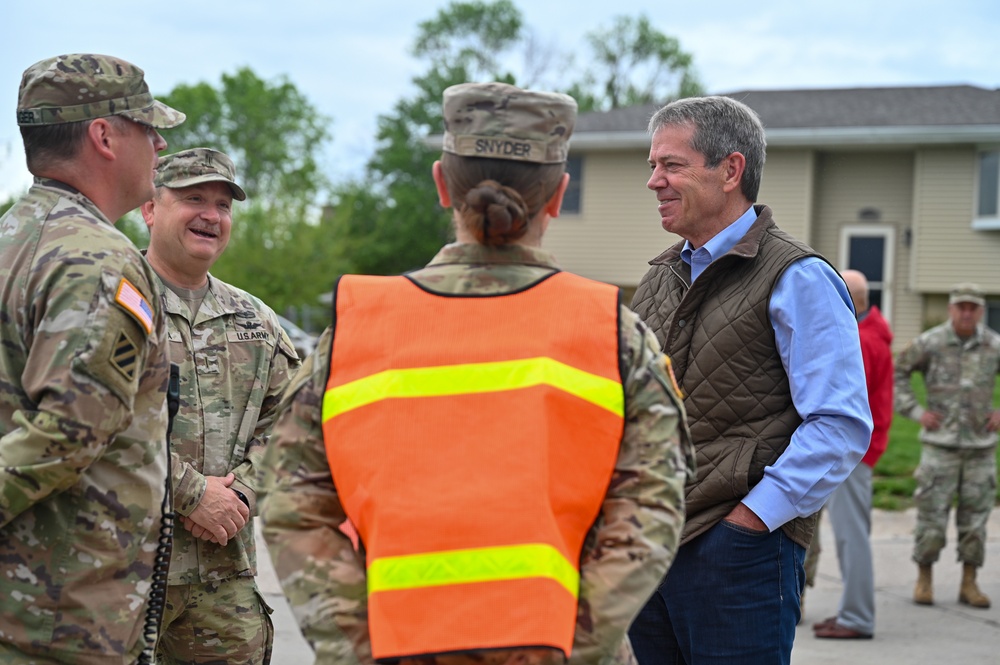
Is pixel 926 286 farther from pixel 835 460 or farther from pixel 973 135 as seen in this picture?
pixel 835 460

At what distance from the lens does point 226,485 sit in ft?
11.8

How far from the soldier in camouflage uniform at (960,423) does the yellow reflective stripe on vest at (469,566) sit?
6.67 m

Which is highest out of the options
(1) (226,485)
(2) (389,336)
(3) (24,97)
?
(3) (24,97)

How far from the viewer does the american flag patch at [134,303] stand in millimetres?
2488

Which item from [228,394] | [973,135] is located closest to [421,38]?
[973,135]

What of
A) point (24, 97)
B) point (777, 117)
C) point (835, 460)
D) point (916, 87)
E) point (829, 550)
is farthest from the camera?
point (916, 87)

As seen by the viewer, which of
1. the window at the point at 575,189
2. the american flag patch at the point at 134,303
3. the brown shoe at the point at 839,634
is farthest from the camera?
the window at the point at 575,189

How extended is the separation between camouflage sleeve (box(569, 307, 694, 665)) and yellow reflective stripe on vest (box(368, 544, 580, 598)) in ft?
0.43

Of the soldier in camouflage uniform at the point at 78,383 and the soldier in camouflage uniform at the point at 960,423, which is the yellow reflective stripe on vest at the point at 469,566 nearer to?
the soldier in camouflage uniform at the point at 78,383

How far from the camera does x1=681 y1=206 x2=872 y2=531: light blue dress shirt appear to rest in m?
3.05

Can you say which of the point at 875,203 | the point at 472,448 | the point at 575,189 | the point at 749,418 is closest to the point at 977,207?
the point at 875,203

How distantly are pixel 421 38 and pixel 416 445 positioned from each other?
4535 centimetres

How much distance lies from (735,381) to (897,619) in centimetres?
499

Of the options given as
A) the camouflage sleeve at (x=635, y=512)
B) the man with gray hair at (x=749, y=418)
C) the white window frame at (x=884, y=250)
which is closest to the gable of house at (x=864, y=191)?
the white window frame at (x=884, y=250)
